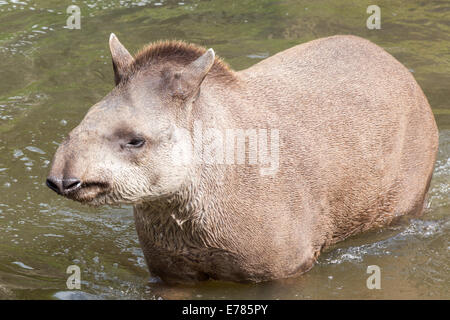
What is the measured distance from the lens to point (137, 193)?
15.6ft

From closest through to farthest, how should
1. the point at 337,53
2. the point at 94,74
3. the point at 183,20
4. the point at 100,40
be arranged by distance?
the point at 337,53 → the point at 94,74 → the point at 100,40 → the point at 183,20

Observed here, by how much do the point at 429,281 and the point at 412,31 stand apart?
21.1 ft

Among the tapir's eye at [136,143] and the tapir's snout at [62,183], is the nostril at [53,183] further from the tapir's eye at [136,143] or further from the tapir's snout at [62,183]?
the tapir's eye at [136,143]

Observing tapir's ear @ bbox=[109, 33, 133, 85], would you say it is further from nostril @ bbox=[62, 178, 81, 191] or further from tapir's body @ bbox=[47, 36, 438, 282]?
nostril @ bbox=[62, 178, 81, 191]

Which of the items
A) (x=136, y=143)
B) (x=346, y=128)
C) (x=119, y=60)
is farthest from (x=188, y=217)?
(x=346, y=128)

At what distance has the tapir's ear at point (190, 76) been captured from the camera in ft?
16.2

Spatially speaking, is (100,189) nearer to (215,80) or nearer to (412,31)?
(215,80)

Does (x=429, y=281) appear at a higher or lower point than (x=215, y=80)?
lower

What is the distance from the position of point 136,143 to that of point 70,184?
1.80 feet

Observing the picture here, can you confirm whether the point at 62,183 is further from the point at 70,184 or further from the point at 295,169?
the point at 295,169

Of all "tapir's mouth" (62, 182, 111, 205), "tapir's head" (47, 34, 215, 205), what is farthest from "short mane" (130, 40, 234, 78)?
"tapir's mouth" (62, 182, 111, 205)

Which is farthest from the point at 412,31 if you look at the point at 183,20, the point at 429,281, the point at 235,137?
the point at 235,137

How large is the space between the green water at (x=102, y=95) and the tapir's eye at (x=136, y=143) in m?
1.43

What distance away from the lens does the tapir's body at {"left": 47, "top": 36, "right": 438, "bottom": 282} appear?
5227 mm
